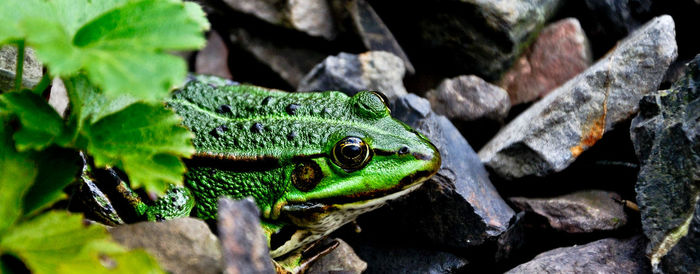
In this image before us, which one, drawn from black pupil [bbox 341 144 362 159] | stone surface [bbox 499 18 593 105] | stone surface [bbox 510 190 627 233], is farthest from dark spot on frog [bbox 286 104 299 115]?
stone surface [bbox 499 18 593 105]

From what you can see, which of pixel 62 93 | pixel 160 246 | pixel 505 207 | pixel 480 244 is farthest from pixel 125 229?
pixel 505 207

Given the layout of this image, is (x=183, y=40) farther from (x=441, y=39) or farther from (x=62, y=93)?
(x=441, y=39)

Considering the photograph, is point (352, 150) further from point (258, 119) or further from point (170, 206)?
point (170, 206)

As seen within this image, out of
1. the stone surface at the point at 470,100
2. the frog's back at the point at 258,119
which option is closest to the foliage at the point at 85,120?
the frog's back at the point at 258,119

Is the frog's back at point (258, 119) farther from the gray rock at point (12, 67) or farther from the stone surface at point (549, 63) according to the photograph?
the stone surface at point (549, 63)

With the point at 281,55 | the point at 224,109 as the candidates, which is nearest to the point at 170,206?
the point at 224,109
